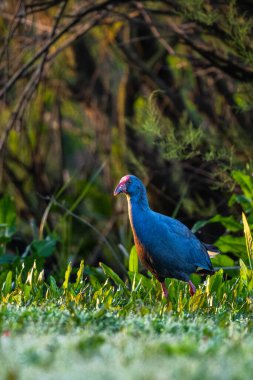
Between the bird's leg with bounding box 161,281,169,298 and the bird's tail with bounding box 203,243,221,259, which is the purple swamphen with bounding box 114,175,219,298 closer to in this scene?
the bird's leg with bounding box 161,281,169,298

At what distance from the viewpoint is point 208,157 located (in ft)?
24.1

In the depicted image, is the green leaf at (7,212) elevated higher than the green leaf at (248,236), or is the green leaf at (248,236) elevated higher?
the green leaf at (7,212)

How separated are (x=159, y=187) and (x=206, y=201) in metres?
0.56

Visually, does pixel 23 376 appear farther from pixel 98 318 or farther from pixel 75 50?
pixel 75 50

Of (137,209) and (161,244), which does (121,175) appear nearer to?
(137,209)

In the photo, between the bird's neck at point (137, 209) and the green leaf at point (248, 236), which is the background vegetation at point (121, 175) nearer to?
the green leaf at point (248, 236)

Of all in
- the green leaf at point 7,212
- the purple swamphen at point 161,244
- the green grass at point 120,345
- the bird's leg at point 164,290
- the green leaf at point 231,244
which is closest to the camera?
the green grass at point 120,345

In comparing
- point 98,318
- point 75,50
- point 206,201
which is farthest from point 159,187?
point 98,318

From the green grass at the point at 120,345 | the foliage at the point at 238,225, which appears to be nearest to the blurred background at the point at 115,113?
the foliage at the point at 238,225

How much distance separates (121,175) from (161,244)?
371 cm

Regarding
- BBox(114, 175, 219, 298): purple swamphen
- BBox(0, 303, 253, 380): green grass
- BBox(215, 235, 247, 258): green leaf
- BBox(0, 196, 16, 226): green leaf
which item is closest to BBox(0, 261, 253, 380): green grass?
BBox(0, 303, 253, 380): green grass

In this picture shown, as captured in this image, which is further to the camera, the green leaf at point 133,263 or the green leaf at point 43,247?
the green leaf at point 43,247

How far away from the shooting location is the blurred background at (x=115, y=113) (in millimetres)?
8102

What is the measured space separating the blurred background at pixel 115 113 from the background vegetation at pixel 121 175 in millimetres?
26
